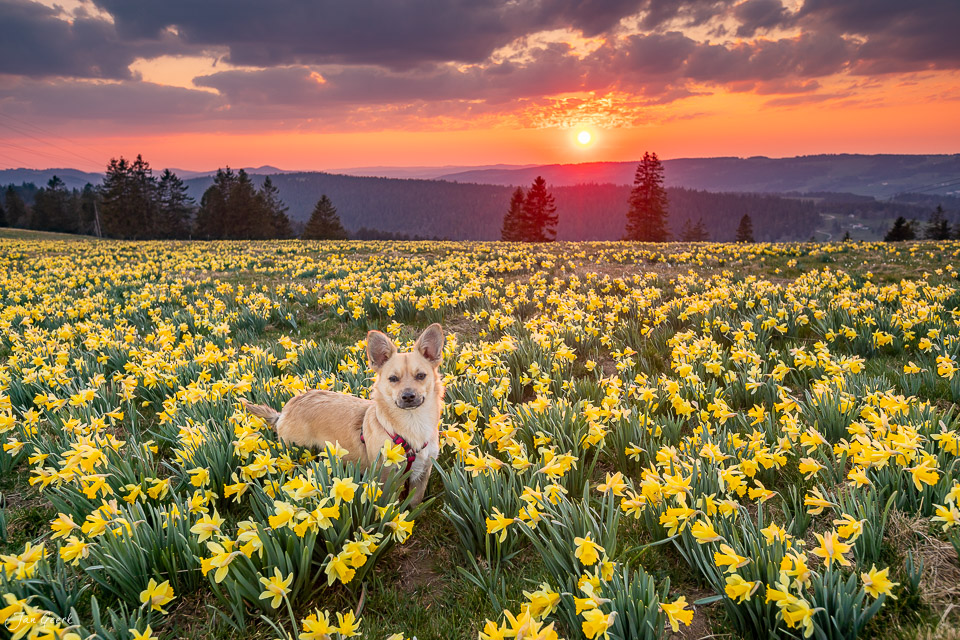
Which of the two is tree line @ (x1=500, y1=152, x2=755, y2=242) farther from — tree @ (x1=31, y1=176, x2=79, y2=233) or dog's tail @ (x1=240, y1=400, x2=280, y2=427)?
tree @ (x1=31, y1=176, x2=79, y2=233)

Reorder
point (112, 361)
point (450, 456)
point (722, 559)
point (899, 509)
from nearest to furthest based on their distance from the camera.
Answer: point (722, 559) < point (899, 509) < point (450, 456) < point (112, 361)

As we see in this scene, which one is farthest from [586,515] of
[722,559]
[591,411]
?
[591,411]

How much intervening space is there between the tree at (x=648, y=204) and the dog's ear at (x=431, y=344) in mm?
63360

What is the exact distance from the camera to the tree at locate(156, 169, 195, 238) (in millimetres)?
73312

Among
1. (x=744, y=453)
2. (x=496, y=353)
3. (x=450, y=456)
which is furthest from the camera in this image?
(x=496, y=353)

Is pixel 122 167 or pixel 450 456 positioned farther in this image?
pixel 122 167

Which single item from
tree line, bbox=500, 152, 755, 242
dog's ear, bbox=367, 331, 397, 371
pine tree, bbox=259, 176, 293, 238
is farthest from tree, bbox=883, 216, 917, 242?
pine tree, bbox=259, 176, 293, 238

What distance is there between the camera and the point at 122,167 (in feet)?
215

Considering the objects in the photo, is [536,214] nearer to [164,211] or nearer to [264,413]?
[164,211]

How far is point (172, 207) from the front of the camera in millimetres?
75938

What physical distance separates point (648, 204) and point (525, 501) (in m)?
67.2

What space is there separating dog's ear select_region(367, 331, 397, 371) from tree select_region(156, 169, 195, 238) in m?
85.7

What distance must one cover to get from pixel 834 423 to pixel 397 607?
333 centimetres

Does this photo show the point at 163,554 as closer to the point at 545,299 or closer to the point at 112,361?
the point at 112,361
